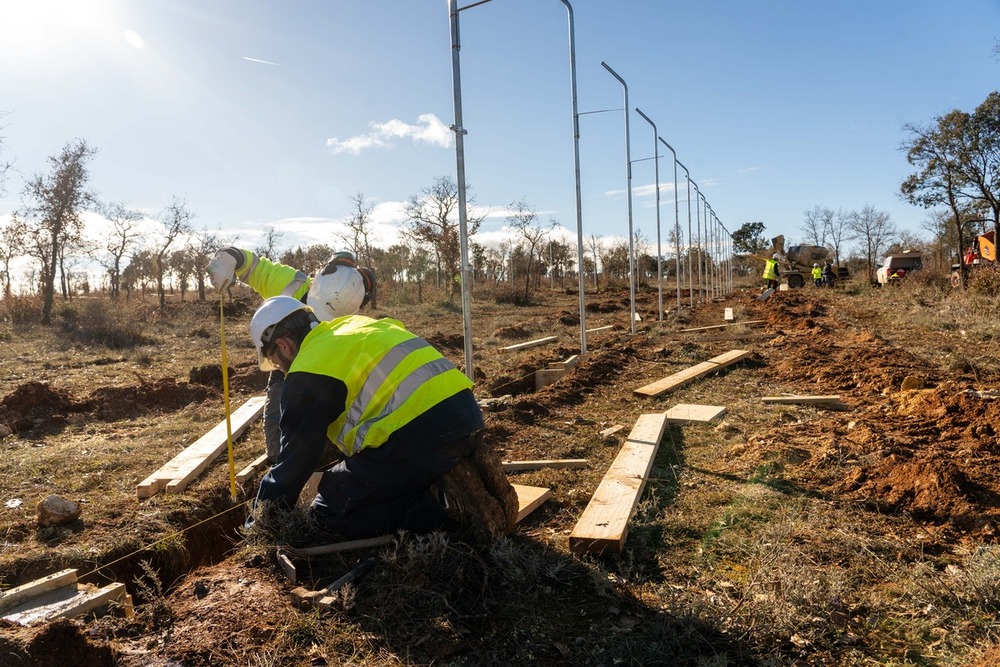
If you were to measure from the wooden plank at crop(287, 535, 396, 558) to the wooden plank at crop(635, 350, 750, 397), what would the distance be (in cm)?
495

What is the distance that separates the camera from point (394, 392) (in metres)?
3.30

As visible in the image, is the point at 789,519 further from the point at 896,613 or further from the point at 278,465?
the point at 278,465

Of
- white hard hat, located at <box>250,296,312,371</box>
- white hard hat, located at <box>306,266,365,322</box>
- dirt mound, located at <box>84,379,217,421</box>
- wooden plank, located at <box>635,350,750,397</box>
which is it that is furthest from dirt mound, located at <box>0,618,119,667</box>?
wooden plank, located at <box>635,350,750,397</box>

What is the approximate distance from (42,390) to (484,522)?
737cm

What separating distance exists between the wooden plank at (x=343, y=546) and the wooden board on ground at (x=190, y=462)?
2232 millimetres

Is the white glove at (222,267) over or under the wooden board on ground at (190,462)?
over

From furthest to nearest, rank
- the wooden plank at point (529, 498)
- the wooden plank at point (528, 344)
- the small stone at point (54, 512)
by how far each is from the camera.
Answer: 1. the wooden plank at point (528, 344)
2. the small stone at point (54, 512)
3. the wooden plank at point (529, 498)

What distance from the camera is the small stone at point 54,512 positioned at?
14.3ft

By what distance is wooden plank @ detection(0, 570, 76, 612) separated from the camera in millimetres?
3141

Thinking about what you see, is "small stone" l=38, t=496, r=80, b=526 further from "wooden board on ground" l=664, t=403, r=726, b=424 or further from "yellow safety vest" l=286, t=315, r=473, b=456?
"wooden board on ground" l=664, t=403, r=726, b=424

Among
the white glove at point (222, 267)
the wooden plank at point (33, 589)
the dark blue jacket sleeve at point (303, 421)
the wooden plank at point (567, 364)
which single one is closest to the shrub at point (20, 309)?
the wooden plank at point (567, 364)

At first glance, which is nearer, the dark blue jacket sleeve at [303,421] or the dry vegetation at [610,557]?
the dry vegetation at [610,557]

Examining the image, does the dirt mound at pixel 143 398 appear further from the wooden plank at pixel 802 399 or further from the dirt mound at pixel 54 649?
the wooden plank at pixel 802 399

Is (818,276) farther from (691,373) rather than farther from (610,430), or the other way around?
(610,430)
